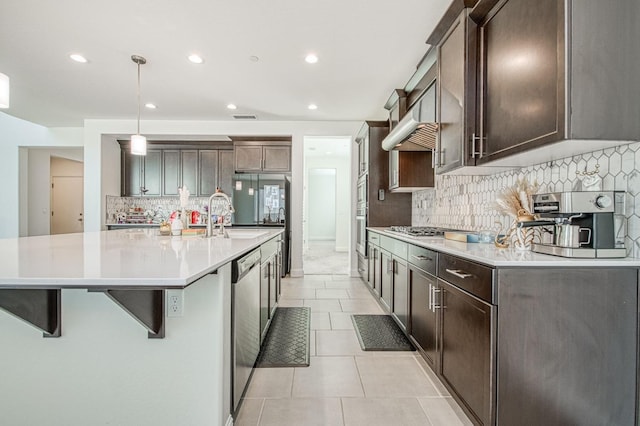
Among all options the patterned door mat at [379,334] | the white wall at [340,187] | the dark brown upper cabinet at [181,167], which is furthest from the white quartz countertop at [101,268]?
the white wall at [340,187]

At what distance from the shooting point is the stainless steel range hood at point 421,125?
247 cm

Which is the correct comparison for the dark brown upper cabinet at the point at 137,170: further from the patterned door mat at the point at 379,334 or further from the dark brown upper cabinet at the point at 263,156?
the patterned door mat at the point at 379,334

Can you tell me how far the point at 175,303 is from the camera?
4.20ft

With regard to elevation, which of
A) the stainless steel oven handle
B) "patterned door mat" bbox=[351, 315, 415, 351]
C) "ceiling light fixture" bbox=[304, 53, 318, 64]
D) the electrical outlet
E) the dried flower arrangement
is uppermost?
"ceiling light fixture" bbox=[304, 53, 318, 64]

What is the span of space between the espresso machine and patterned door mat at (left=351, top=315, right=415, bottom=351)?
1.49 metres

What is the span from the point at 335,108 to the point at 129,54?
2644 millimetres

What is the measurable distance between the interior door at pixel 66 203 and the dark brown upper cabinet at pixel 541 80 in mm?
9189

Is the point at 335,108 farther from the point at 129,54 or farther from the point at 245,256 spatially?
the point at 245,256

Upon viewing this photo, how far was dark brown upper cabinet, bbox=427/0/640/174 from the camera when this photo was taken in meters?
1.23

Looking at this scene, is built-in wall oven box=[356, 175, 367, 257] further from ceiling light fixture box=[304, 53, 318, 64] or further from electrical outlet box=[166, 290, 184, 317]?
electrical outlet box=[166, 290, 184, 317]

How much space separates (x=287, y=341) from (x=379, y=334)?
2.69ft

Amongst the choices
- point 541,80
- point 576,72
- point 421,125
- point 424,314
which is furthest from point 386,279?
point 576,72

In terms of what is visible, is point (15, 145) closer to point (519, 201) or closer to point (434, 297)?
point (434, 297)

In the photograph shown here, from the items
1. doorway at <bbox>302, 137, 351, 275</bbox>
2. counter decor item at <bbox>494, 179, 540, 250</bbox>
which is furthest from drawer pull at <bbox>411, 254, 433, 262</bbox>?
doorway at <bbox>302, 137, 351, 275</bbox>
